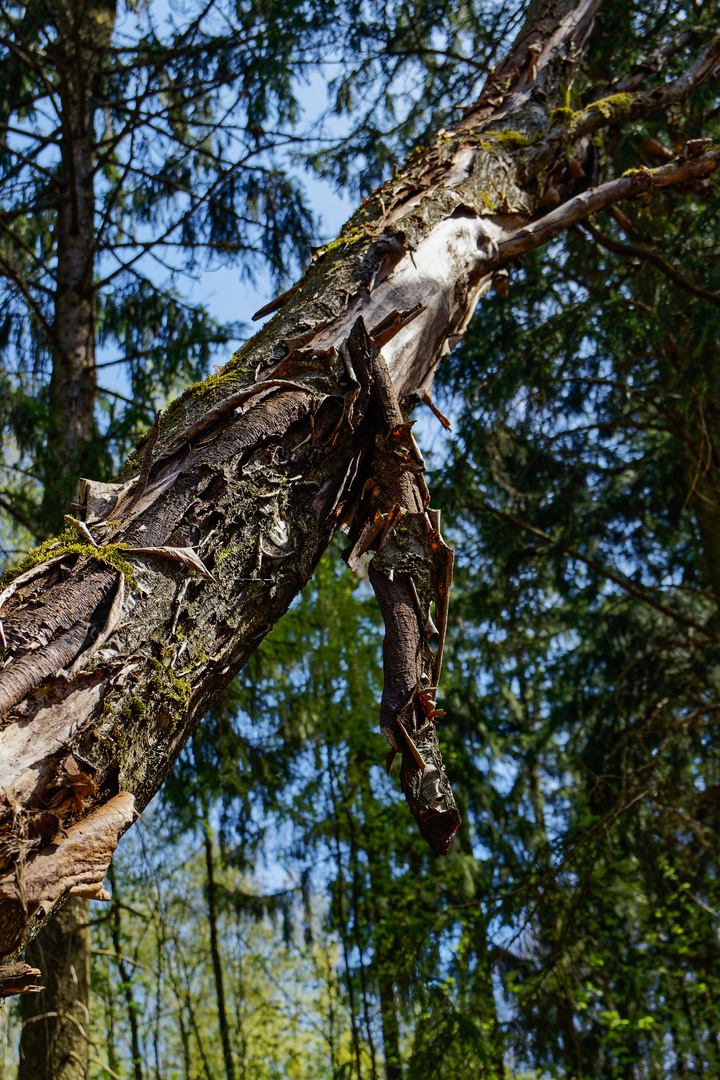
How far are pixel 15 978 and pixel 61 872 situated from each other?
135 millimetres

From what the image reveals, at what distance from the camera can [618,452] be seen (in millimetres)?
8195

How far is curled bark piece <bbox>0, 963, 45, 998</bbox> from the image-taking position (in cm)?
98

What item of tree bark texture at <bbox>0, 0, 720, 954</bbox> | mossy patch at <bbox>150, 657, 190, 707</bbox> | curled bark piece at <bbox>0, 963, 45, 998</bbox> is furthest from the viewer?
mossy patch at <bbox>150, 657, 190, 707</bbox>

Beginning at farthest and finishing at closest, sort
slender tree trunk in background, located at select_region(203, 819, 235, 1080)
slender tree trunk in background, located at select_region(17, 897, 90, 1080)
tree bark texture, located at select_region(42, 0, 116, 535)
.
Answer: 1. slender tree trunk in background, located at select_region(203, 819, 235, 1080)
2. tree bark texture, located at select_region(42, 0, 116, 535)
3. slender tree trunk in background, located at select_region(17, 897, 90, 1080)

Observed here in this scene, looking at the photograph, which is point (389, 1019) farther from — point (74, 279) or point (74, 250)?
point (74, 250)

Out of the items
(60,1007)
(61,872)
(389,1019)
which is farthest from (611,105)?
(389,1019)

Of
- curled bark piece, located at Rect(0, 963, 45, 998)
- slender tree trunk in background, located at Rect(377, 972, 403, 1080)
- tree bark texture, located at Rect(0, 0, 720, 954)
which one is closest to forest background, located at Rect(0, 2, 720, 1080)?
slender tree trunk in background, located at Rect(377, 972, 403, 1080)

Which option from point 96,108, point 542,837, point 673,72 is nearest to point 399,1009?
point 542,837

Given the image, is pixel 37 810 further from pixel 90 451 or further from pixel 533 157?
pixel 90 451

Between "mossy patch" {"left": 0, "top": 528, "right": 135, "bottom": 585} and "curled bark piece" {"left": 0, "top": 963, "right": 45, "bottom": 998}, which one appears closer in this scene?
"curled bark piece" {"left": 0, "top": 963, "right": 45, "bottom": 998}

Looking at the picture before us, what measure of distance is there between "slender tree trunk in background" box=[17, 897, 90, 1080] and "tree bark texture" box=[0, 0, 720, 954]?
151 inches

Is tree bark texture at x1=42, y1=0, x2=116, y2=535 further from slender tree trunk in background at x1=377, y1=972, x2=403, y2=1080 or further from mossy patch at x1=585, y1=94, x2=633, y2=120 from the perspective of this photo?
slender tree trunk in background at x1=377, y1=972, x2=403, y2=1080

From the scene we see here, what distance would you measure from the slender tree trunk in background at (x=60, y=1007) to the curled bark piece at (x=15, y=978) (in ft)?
12.9

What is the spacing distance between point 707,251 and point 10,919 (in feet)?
20.4
